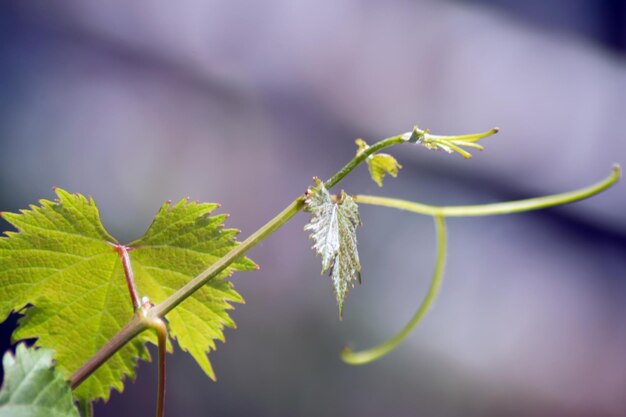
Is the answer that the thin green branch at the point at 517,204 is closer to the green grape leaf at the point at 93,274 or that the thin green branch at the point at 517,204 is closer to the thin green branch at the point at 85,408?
the green grape leaf at the point at 93,274

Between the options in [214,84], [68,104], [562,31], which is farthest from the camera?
[562,31]

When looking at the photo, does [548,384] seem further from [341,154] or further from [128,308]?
[128,308]

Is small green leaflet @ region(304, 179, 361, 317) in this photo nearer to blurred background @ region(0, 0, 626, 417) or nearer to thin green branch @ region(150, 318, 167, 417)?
thin green branch @ region(150, 318, 167, 417)

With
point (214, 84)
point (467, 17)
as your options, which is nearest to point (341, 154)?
point (214, 84)

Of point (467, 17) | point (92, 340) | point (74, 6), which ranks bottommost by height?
point (92, 340)

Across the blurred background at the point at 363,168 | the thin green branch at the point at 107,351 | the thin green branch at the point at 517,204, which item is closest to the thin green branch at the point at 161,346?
the thin green branch at the point at 107,351

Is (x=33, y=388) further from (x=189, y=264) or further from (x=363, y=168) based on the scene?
(x=363, y=168)
